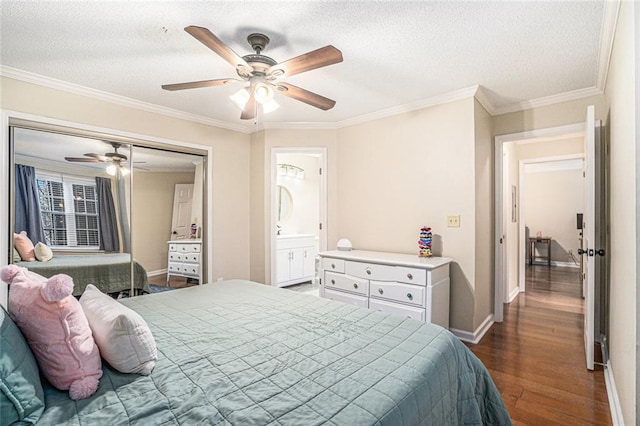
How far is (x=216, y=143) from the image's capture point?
4.06 metres

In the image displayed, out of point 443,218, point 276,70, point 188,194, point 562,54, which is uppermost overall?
point 562,54

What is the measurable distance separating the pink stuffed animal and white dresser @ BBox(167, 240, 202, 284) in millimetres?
2689

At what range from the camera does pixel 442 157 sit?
324 cm

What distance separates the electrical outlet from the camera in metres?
3.14

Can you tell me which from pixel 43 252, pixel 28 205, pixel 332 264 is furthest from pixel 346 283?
pixel 28 205

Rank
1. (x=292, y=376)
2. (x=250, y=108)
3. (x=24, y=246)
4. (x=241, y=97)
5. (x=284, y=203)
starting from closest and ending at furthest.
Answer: (x=292, y=376) → (x=241, y=97) → (x=250, y=108) → (x=24, y=246) → (x=284, y=203)

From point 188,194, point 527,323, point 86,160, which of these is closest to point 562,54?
point 527,323

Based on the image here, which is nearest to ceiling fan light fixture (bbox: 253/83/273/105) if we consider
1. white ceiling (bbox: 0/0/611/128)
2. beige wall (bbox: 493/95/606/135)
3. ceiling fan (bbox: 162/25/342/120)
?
ceiling fan (bbox: 162/25/342/120)

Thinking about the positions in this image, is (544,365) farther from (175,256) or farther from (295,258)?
(175,256)

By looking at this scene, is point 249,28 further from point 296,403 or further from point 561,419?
point 561,419

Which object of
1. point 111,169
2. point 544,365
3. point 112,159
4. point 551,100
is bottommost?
point 544,365

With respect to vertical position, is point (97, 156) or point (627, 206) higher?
point (97, 156)

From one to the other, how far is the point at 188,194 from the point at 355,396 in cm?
342

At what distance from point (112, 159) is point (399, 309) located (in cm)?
317
